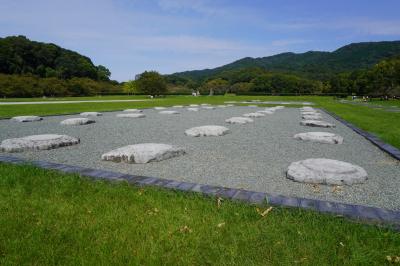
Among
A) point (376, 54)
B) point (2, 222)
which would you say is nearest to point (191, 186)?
point (2, 222)

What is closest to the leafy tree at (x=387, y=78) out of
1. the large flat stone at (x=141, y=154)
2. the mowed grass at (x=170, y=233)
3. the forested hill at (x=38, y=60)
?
the large flat stone at (x=141, y=154)

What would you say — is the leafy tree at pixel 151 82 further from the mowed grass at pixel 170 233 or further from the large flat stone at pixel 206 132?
the mowed grass at pixel 170 233

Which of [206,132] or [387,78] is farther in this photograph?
[387,78]

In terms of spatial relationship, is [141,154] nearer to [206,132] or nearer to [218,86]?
[206,132]

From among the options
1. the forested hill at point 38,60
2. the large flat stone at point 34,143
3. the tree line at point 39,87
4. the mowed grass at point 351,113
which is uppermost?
the forested hill at point 38,60

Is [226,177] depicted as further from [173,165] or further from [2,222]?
[2,222]

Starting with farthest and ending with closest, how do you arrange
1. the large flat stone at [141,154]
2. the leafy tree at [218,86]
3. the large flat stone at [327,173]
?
the leafy tree at [218,86] < the large flat stone at [141,154] < the large flat stone at [327,173]

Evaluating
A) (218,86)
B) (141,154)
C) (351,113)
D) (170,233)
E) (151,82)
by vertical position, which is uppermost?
(151,82)

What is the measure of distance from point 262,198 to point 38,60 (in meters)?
82.7

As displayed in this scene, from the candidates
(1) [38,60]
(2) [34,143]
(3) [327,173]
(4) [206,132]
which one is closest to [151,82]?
(1) [38,60]

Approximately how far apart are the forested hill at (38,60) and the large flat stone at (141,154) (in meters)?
70.8

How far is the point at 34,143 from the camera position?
22.2 ft

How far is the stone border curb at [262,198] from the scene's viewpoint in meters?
3.16

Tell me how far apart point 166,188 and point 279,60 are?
19299cm
